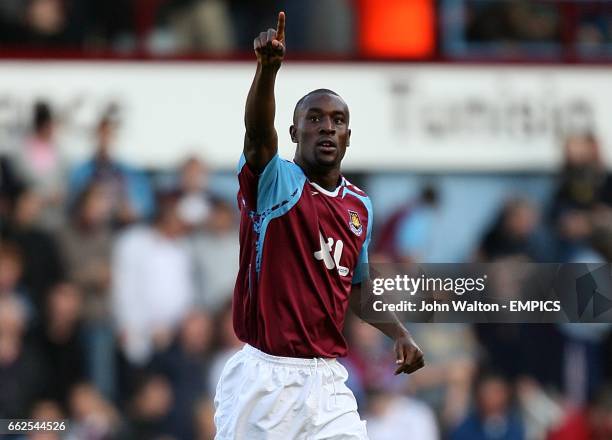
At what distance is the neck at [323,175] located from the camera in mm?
6227

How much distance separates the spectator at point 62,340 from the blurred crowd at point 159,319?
0.04 feet

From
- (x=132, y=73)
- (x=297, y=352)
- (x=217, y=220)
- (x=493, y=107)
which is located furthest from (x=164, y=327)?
(x=297, y=352)

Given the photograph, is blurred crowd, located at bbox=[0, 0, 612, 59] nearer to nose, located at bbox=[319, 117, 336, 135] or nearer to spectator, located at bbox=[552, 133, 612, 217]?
spectator, located at bbox=[552, 133, 612, 217]

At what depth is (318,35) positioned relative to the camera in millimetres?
11922

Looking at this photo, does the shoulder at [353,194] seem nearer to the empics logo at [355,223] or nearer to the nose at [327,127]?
the empics logo at [355,223]

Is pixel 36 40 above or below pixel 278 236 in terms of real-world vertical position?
above

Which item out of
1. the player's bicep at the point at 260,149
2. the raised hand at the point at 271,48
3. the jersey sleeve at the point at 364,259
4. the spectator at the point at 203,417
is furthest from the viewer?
the spectator at the point at 203,417

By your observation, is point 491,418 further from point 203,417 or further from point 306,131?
point 306,131

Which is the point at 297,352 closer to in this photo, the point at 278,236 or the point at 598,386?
the point at 278,236

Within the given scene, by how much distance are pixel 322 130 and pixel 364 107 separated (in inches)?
236

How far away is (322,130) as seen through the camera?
615cm

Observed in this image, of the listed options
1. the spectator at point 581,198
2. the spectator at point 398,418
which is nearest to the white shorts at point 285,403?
the spectator at point 398,418

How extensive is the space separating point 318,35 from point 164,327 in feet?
9.21

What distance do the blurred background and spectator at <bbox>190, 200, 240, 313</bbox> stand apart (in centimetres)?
2
